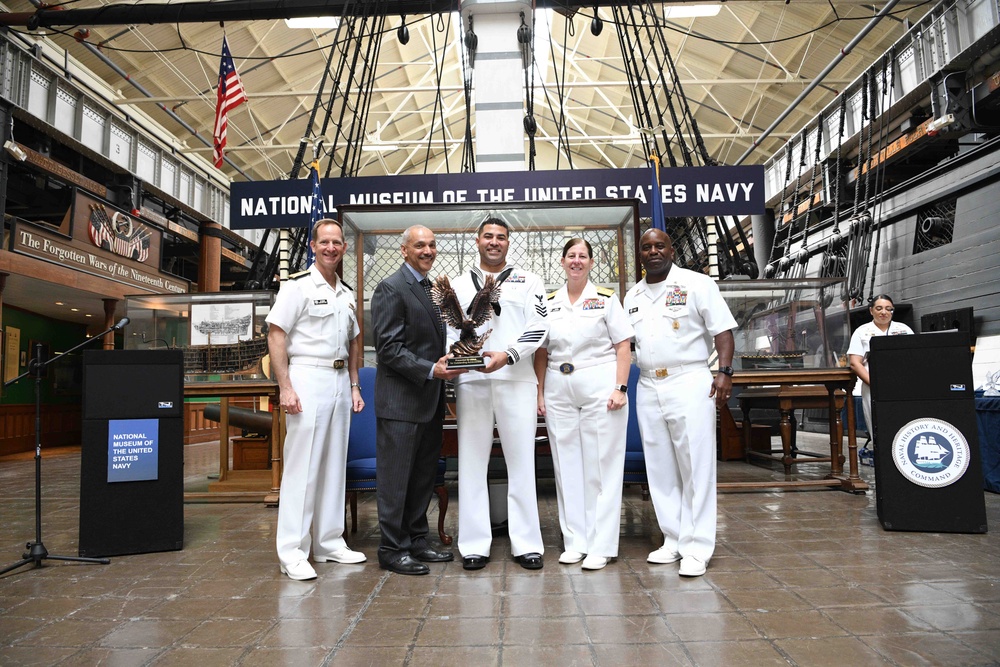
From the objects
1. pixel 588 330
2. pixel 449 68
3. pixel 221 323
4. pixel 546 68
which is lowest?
pixel 588 330

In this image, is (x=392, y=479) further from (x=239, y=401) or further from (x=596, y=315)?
(x=239, y=401)

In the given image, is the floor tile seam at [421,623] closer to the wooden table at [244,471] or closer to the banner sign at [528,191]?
the wooden table at [244,471]

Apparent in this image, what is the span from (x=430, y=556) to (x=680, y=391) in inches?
56.8

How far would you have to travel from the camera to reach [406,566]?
118 inches

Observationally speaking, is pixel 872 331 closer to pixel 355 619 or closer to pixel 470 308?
pixel 470 308

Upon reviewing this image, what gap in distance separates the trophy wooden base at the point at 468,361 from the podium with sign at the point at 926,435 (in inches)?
97.2

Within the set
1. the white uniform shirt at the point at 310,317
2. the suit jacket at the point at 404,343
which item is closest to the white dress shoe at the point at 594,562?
the suit jacket at the point at 404,343

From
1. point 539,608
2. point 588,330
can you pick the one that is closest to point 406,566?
point 539,608

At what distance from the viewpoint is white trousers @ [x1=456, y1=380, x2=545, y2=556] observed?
3072 mm

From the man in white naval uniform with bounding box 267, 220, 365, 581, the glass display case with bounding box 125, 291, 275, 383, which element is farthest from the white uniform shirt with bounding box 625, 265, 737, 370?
the glass display case with bounding box 125, 291, 275, 383

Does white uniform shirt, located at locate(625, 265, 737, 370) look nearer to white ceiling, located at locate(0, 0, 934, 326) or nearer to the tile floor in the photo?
the tile floor

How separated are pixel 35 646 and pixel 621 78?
17.8 meters

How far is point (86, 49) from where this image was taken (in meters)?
11.5

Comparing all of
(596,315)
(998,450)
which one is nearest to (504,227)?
(596,315)
